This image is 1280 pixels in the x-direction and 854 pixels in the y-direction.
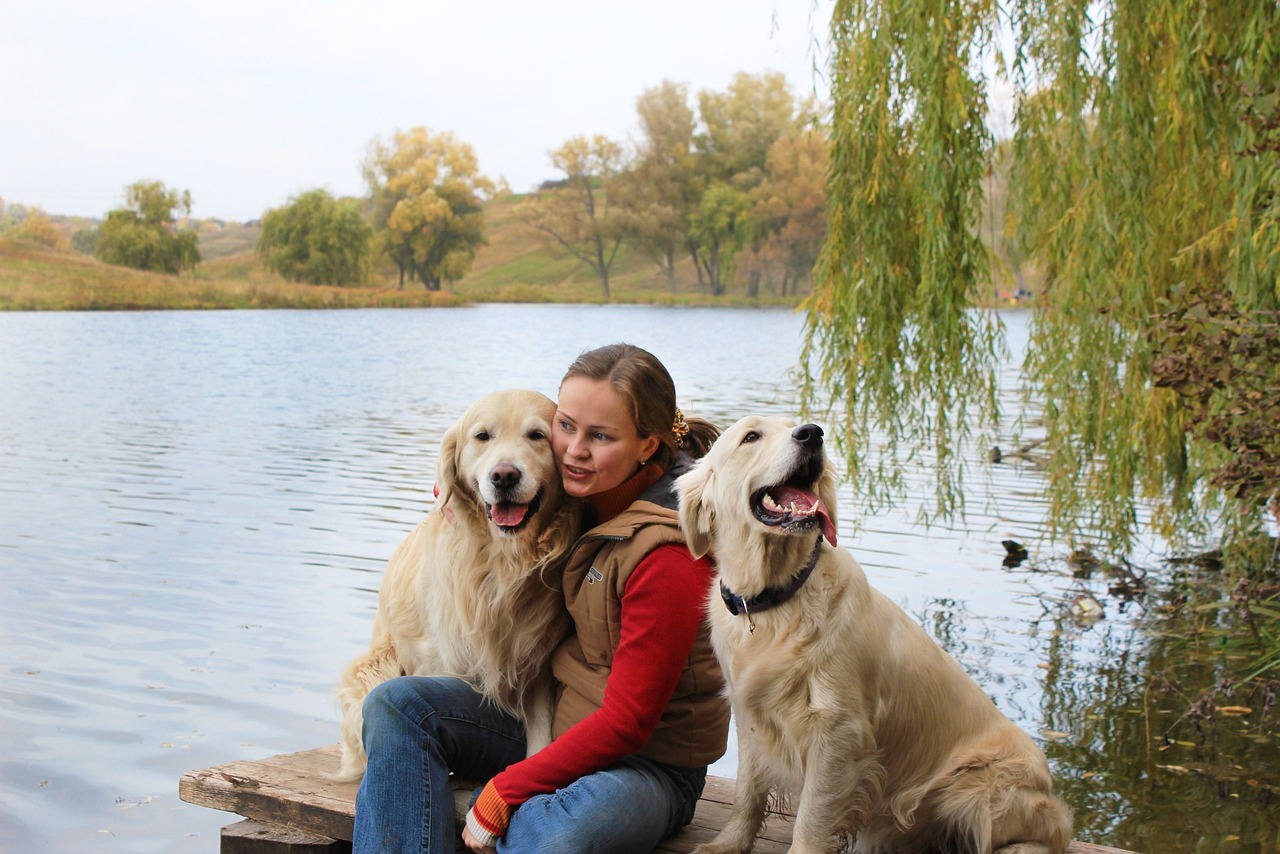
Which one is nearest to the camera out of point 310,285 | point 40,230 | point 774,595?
point 774,595

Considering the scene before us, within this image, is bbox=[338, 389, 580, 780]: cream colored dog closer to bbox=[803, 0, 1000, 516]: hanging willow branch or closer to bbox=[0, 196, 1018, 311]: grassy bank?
bbox=[803, 0, 1000, 516]: hanging willow branch

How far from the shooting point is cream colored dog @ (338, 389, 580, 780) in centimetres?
302

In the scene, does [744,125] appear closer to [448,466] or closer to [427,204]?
[427,204]

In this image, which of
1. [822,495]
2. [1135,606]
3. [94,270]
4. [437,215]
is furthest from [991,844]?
[437,215]

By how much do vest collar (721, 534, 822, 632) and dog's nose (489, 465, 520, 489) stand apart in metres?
0.66

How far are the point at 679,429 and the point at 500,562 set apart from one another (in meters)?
0.61

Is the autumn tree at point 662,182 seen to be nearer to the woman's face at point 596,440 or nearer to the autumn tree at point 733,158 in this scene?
the autumn tree at point 733,158

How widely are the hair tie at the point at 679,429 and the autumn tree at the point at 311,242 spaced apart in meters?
53.4

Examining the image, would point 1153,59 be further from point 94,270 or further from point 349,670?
point 94,270

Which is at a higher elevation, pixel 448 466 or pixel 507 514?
pixel 448 466

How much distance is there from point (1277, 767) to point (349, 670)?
439cm

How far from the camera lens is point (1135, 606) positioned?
8031 millimetres

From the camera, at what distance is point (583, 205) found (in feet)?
212

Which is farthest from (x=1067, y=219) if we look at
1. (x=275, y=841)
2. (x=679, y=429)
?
(x=275, y=841)
